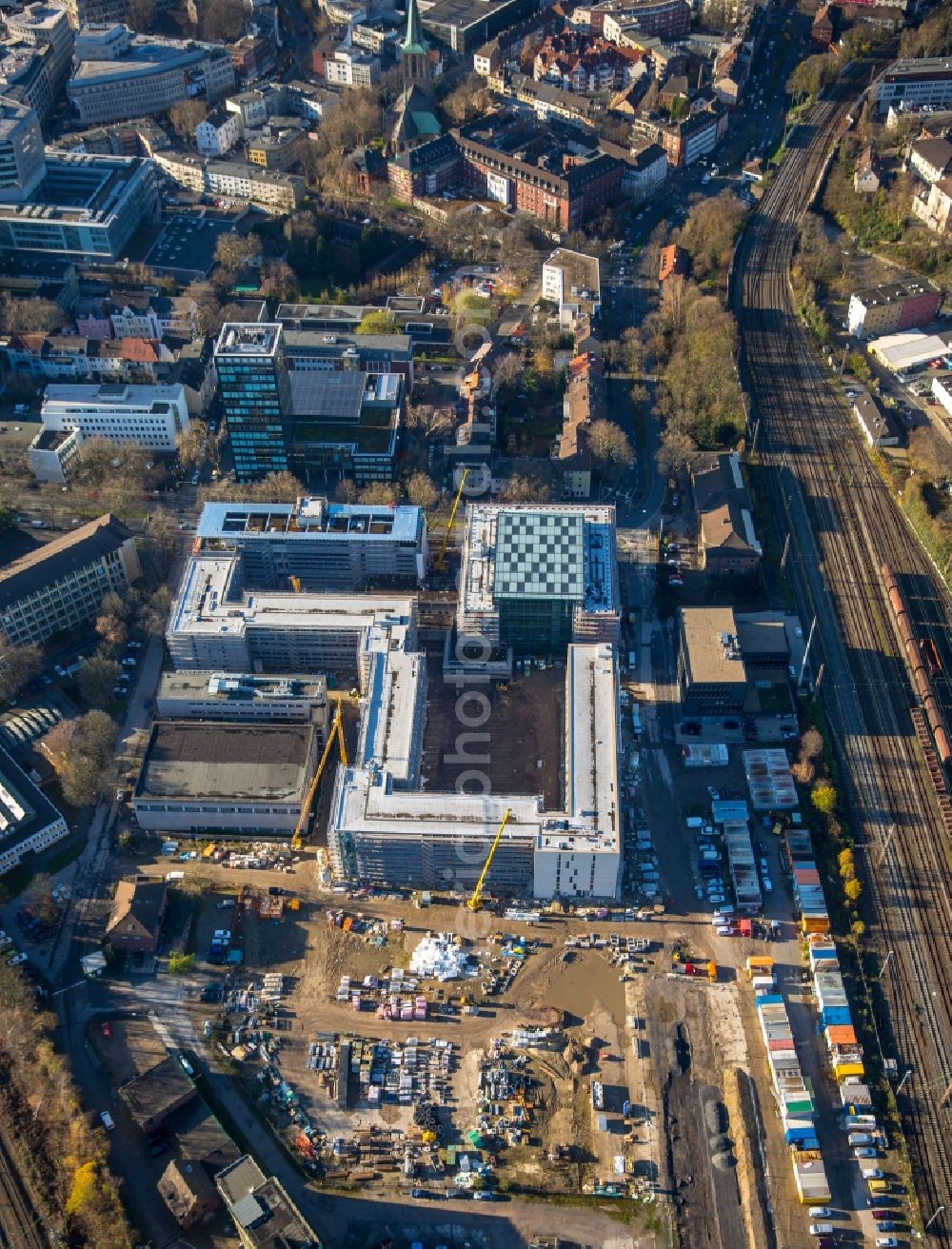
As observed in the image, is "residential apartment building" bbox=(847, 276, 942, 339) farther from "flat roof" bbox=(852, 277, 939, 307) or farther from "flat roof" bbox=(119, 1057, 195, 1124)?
"flat roof" bbox=(119, 1057, 195, 1124)

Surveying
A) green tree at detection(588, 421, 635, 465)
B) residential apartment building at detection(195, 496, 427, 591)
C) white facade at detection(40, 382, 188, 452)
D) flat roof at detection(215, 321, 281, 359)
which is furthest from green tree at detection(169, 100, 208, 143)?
residential apartment building at detection(195, 496, 427, 591)

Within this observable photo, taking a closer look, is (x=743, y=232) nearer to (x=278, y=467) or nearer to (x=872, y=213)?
(x=872, y=213)

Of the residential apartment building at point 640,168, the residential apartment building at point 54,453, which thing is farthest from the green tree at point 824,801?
the residential apartment building at point 640,168

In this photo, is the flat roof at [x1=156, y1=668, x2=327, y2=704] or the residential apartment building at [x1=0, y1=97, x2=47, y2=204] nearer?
the flat roof at [x1=156, y1=668, x2=327, y2=704]

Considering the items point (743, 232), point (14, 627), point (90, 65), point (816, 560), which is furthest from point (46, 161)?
point (816, 560)

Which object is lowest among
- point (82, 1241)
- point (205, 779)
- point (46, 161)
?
point (82, 1241)

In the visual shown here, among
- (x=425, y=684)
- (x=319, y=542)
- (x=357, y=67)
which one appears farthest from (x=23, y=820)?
(x=357, y=67)

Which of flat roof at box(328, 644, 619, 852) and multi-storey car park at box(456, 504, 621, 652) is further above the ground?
multi-storey car park at box(456, 504, 621, 652)

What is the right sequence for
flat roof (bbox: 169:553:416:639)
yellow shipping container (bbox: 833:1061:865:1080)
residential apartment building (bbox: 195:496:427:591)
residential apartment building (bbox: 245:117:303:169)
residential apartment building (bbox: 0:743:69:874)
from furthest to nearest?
residential apartment building (bbox: 245:117:303:169), residential apartment building (bbox: 195:496:427:591), flat roof (bbox: 169:553:416:639), residential apartment building (bbox: 0:743:69:874), yellow shipping container (bbox: 833:1061:865:1080)
